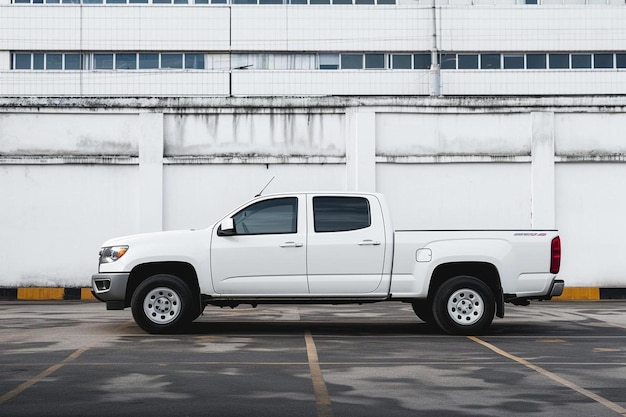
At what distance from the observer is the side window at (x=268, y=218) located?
12977 mm

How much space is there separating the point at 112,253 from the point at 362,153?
8650 mm

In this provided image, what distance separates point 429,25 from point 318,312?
1305 inches

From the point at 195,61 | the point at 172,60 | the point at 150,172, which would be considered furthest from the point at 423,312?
the point at 172,60

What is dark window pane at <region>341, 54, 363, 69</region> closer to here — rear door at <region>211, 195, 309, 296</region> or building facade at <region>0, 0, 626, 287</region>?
building facade at <region>0, 0, 626, 287</region>

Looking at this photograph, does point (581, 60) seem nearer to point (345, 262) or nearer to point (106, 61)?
point (106, 61)

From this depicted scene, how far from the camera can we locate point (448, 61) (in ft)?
160

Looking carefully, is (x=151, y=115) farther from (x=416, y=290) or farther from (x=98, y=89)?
(x=98, y=89)

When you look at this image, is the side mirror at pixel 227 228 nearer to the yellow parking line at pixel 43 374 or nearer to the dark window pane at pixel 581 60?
the yellow parking line at pixel 43 374

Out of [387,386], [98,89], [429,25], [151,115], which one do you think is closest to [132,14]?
[98,89]

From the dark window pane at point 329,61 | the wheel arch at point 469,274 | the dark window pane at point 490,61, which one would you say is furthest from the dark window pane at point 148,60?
the wheel arch at point 469,274

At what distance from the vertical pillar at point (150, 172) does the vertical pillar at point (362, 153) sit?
411cm

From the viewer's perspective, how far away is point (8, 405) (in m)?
7.61

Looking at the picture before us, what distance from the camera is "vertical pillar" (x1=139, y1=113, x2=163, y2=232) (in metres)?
20.4

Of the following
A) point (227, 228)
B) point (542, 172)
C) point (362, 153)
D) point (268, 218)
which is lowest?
point (227, 228)
